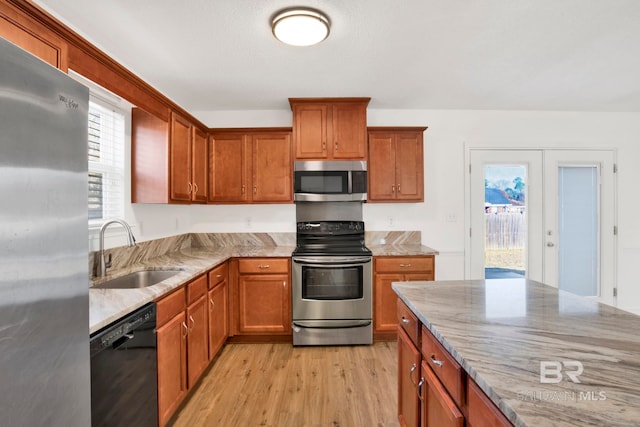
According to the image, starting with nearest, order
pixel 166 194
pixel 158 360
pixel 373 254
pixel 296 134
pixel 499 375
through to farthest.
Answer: pixel 499 375 < pixel 158 360 < pixel 166 194 < pixel 373 254 < pixel 296 134

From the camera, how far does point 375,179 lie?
10.9 feet

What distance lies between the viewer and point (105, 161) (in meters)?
2.32

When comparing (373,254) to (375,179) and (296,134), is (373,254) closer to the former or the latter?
(375,179)

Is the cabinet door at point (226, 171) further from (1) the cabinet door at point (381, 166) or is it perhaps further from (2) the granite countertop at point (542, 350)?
(2) the granite countertop at point (542, 350)

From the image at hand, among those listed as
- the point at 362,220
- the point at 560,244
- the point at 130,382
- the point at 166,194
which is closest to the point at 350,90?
the point at 362,220

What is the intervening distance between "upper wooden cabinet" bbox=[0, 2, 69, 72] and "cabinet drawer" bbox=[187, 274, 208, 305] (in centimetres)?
141

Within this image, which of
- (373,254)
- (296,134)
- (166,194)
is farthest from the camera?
(296,134)

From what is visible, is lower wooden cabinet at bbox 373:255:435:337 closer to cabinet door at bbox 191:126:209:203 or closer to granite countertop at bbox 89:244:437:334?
granite countertop at bbox 89:244:437:334

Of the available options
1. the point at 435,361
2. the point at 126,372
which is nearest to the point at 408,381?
the point at 435,361

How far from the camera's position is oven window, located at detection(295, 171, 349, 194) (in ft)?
10.5

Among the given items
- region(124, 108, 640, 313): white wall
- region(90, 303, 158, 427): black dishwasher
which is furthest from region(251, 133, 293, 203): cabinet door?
region(90, 303, 158, 427): black dishwasher

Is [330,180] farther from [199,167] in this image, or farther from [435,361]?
[435,361]

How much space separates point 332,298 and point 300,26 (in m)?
2.24

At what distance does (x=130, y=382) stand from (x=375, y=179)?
268cm
